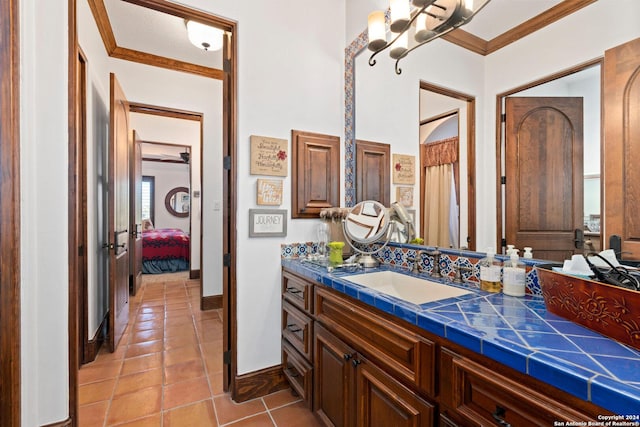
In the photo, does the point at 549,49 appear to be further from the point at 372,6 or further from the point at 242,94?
the point at 242,94

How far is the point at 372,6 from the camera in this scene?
205 cm

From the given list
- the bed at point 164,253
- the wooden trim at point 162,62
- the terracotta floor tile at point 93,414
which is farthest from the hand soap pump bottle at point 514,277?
the bed at point 164,253

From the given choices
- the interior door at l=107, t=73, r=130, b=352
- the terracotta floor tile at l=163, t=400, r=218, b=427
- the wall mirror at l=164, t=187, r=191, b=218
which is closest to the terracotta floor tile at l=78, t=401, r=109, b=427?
the terracotta floor tile at l=163, t=400, r=218, b=427

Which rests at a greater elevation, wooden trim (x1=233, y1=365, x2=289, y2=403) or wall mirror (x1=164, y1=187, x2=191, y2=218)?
wall mirror (x1=164, y1=187, x2=191, y2=218)

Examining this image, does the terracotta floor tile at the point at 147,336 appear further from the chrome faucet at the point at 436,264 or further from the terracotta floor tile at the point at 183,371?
the chrome faucet at the point at 436,264

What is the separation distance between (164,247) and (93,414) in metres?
4.14

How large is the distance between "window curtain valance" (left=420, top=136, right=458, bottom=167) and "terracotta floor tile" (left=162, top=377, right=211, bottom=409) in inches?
79.9

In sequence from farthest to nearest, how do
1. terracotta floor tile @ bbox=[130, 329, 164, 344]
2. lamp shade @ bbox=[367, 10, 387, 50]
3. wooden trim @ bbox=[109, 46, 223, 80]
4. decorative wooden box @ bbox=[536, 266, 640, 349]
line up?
wooden trim @ bbox=[109, 46, 223, 80]
terracotta floor tile @ bbox=[130, 329, 164, 344]
lamp shade @ bbox=[367, 10, 387, 50]
decorative wooden box @ bbox=[536, 266, 640, 349]

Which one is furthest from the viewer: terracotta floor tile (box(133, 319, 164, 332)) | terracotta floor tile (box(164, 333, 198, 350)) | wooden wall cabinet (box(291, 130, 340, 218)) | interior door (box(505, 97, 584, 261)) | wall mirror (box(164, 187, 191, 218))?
wall mirror (box(164, 187, 191, 218))

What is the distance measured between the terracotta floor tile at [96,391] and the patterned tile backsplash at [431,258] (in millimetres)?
1450

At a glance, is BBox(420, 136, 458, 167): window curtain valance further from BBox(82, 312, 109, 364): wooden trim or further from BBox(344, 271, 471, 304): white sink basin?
BBox(82, 312, 109, 364): wooden trim

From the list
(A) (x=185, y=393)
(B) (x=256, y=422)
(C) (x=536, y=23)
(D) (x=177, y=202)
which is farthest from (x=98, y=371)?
(D) (x=177, y=202)

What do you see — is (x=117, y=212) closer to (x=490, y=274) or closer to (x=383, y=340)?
(x=383, y=340)

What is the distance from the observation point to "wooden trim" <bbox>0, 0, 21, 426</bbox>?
1226 millimetres
